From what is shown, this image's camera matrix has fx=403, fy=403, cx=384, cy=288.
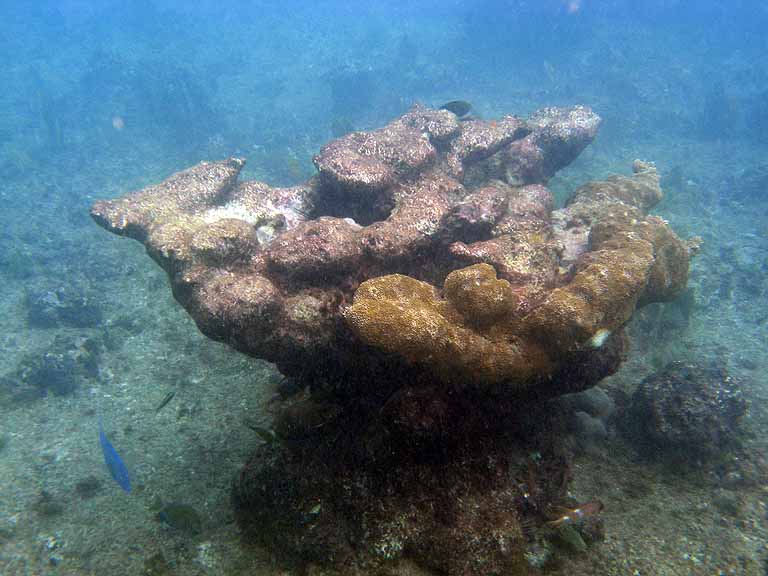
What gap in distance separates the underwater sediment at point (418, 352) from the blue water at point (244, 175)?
895 mm

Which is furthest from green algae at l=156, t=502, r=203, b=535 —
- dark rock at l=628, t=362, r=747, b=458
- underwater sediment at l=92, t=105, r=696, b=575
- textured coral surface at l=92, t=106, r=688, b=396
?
dark rock at l=628, t=362, r=747, b=458

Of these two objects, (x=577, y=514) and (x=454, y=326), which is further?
(x=454, y=326)

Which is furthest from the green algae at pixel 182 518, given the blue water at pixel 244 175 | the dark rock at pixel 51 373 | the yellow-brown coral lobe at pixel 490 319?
the dark rock at pixel 51 373

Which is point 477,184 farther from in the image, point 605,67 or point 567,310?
point 605,67

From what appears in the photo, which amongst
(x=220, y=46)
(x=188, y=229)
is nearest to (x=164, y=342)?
(x=188, y=229)

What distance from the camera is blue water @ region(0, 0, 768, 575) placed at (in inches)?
193

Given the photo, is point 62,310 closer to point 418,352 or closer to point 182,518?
point 182,518

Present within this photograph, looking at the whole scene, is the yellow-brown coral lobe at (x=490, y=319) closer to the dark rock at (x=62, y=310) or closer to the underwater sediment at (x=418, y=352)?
the underwater sediment at (x=418, y=352)

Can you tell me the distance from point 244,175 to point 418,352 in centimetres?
1632

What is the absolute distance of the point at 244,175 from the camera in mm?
17719

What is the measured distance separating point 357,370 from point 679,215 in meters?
15.4

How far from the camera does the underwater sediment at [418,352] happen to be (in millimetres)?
3785

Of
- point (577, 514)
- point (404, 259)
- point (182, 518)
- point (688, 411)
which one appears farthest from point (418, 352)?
point (688, 411)

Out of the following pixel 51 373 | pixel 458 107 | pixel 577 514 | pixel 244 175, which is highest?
pixel 458 107
